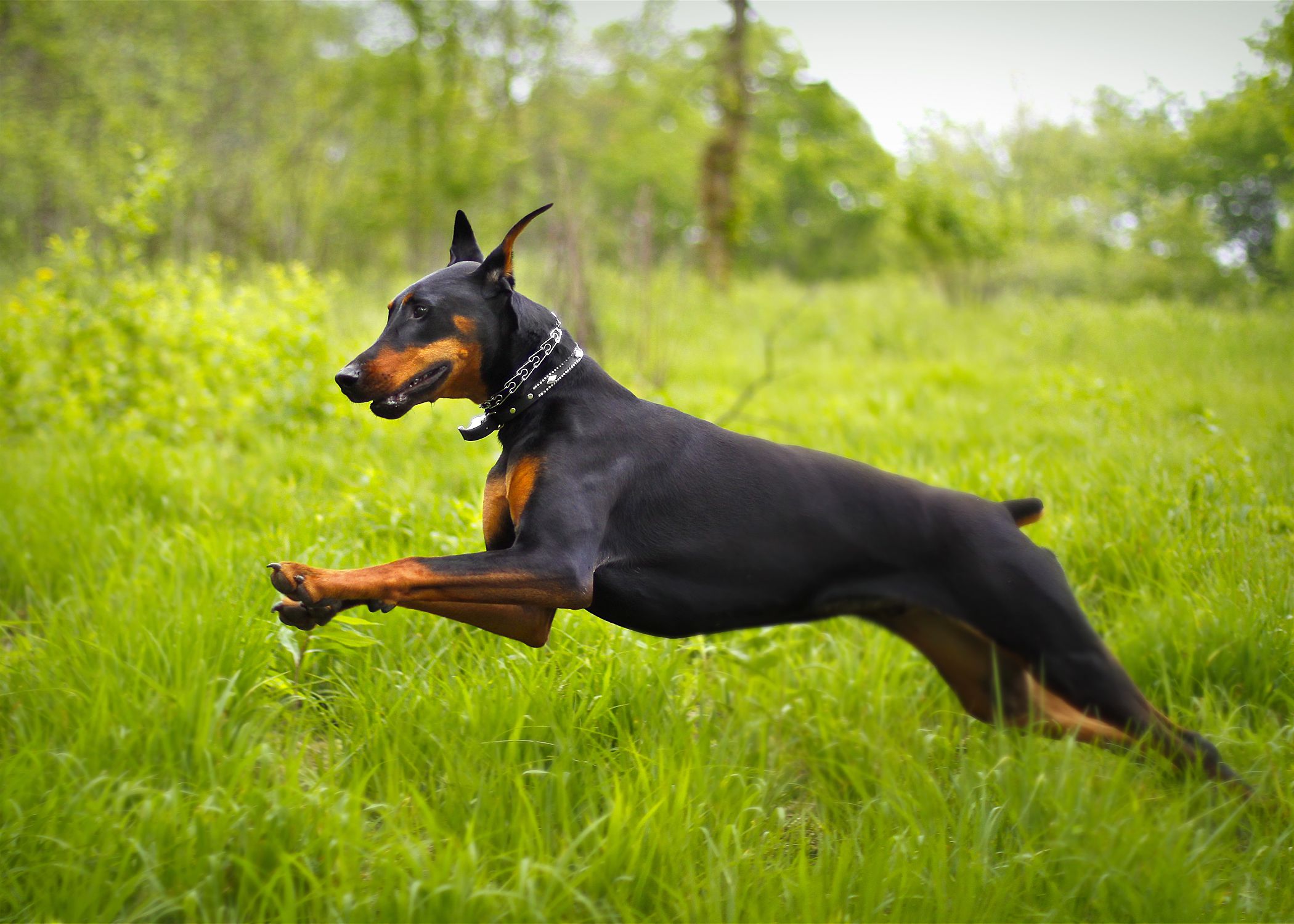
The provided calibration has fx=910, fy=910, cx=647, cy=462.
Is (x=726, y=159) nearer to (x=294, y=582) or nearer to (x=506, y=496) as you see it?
(x=506, y=496)

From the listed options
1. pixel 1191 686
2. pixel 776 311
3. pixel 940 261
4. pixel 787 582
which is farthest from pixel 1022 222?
pixel 787 582

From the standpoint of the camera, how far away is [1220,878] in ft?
7.80

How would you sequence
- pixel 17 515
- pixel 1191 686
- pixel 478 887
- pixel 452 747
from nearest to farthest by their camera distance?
pixel 478 887 < pixel 452 747 < pixel 1191 686 < pixel 17 515

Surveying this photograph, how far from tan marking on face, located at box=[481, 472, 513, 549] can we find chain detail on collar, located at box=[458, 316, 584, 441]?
0.50 ft

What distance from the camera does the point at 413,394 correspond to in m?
2.57

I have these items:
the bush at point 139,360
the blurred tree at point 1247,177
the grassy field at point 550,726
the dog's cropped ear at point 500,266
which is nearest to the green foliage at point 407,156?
the blurred tree at point 1247,177

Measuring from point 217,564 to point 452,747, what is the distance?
4.93ft

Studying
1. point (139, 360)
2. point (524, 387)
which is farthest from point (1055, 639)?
point (139, 360)

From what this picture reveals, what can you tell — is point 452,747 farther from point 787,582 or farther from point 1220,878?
point 1220,878

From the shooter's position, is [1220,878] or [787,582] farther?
[787,582]

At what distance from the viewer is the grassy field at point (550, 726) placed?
2.25 meters

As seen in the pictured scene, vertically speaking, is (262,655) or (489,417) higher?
(489,417)

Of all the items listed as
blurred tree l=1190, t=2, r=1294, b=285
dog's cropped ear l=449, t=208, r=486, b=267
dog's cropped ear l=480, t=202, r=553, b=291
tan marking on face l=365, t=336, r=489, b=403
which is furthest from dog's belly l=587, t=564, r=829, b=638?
blurred tree l=1190, t=2, r=1294, b=285

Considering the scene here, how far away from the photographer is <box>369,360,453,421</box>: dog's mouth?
252cm
